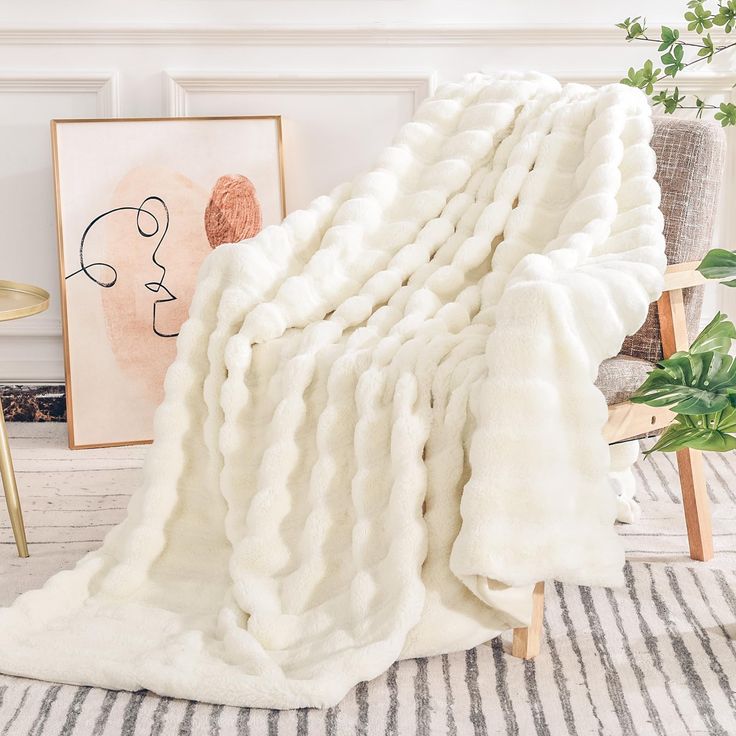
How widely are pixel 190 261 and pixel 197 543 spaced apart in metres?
1.15

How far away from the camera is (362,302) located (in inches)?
71.5

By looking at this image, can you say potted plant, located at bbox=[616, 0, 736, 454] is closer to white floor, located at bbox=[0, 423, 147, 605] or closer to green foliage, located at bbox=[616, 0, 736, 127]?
green foliage, located at bbox=[616, 0, 736, 127]

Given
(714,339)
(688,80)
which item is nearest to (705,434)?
(714,339)

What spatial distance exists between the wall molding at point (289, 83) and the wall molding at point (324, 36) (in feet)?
0.29

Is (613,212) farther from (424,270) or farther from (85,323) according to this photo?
(85,323)

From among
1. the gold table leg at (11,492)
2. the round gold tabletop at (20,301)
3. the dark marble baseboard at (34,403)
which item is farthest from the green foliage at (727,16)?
the dark marble baseboard at (34,403)

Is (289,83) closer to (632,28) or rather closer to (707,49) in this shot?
(632,28)

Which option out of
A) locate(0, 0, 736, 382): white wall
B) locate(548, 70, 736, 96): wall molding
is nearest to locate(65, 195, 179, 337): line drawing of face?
locate(0, 0, 736, 382): white wall

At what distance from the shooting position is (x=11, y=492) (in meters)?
1.91

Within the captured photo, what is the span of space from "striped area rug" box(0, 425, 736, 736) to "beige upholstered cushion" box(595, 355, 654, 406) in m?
0.39

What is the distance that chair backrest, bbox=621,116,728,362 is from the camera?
1.86m

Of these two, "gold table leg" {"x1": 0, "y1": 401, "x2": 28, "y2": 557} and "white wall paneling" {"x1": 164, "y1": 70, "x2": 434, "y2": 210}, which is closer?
"gold table leg" {"x1": 0, "y1": 401, "x2": 28, "y2": 557}

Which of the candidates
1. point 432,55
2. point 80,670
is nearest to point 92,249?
point 432,55

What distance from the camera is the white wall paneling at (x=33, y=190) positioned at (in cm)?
271
